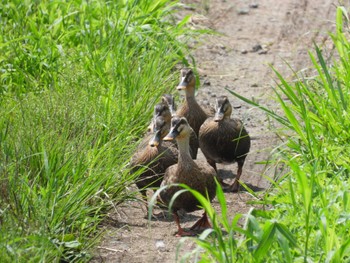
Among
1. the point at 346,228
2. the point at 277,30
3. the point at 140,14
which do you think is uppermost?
the point at 346,228

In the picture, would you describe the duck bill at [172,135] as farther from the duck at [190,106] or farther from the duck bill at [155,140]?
the duck at [190,106]

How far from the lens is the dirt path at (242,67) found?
701 centimetres

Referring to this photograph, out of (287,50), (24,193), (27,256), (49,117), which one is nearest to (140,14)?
(287,50)

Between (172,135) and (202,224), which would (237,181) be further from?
(202,224)

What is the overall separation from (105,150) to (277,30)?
16.6 ft

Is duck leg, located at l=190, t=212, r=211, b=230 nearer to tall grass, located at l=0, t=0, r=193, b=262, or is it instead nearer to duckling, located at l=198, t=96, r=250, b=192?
tall grass, located at l=0, t=0, r=193, b=262

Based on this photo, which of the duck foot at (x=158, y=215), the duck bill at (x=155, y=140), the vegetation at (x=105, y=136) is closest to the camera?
the vegetation at (x=105, y=136)

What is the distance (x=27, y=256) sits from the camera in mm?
5586

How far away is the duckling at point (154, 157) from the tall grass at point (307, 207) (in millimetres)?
953

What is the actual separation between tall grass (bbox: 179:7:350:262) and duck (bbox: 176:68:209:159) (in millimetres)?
1422

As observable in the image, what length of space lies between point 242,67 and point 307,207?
556cm

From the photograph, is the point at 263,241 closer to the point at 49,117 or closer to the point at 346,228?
the point at 346,228

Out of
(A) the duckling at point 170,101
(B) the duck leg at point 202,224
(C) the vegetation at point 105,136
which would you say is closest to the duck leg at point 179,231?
(B) the duck leg at point 202,224

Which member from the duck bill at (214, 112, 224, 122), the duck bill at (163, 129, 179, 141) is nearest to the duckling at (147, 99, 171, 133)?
the duck bill at (214, 112, 224, 122)
